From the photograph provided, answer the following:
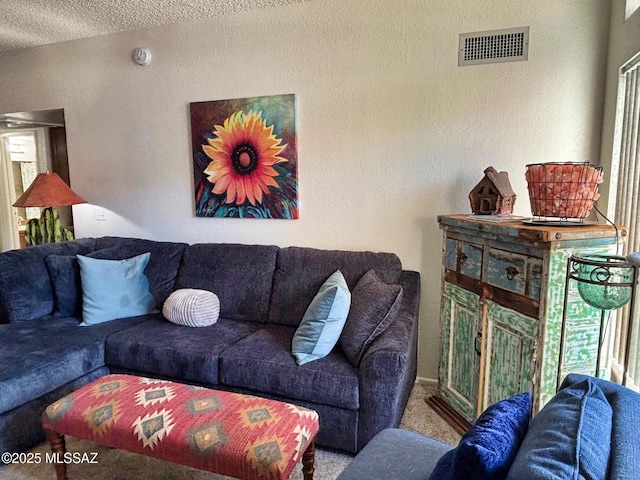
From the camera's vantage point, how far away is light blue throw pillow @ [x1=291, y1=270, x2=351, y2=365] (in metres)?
2.04

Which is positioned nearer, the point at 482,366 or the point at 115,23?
the point at 482,366

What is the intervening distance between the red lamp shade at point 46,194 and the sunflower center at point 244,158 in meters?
1.44

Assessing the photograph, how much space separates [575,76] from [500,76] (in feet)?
1.29

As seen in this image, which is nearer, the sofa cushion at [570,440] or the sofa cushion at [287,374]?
the sofa cushion at [570,440]

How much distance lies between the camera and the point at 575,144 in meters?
2.29

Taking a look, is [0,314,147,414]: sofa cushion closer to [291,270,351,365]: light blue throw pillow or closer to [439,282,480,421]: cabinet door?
[291,270,351,365]: light blue throw pillow

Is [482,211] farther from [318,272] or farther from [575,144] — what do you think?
[318,272]

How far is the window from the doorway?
423 centimetres

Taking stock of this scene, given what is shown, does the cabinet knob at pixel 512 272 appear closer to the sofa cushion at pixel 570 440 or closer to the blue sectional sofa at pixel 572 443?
the blue sectional sofa at pixel 572 443

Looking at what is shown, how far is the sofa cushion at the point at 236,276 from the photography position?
2.67 m

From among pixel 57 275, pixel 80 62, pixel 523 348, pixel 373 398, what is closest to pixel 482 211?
pixel 523 348

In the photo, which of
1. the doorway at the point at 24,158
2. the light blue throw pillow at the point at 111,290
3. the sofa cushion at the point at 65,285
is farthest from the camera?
the doorway at the point at 24,158

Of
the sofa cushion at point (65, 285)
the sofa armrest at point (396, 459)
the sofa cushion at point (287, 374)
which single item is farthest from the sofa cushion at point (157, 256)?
the sofa armrest at point (396, 459)

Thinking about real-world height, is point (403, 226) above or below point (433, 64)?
below
